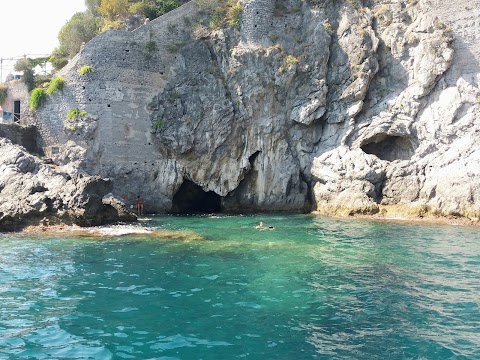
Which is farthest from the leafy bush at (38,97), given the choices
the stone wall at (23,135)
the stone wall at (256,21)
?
the stone wall at (256,21)

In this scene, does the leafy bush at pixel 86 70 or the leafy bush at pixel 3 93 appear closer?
the leafy bush at pixel 86 70

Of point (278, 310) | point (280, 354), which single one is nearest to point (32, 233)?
point (278, 310)

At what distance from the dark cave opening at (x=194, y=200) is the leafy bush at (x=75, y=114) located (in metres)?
7.10

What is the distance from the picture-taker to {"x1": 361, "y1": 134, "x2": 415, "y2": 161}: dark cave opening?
26.5 m

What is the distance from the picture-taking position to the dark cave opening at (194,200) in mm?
29000

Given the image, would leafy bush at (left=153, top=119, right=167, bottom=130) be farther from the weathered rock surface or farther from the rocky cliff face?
the weathered rock surface

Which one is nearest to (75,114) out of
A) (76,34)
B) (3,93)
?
(3,93)

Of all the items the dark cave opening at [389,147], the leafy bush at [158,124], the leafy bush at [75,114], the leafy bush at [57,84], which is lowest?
the dark cave opening at [389,147]

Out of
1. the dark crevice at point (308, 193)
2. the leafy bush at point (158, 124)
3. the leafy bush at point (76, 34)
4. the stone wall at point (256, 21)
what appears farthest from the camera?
the leafy bush at point (76, 34)

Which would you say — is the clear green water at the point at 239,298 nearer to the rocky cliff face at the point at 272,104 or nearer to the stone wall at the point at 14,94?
the rocky cliff face at the point at 272,104

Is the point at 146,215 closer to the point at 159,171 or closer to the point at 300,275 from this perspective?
the point at 159,171

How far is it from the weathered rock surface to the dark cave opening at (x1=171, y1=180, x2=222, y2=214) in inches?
274

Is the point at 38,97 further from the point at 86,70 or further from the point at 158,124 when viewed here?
the point at 158,124

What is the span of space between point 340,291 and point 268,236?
25.4 ft
